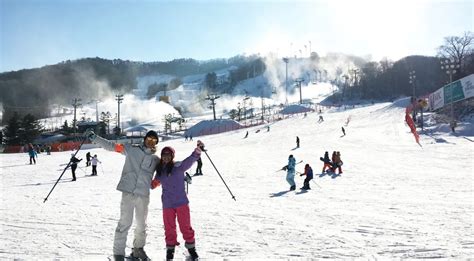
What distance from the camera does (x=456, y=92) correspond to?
34656 mm

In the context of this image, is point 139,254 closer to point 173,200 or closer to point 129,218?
point 129,218

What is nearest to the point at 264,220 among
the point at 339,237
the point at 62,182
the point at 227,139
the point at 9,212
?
the point at 339,237

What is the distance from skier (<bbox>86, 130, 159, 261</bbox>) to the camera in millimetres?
4926

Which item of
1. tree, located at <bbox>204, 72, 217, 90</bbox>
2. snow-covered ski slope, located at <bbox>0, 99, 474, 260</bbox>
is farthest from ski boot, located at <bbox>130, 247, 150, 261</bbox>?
tree, located at <bbox>204, 72, 217, 90</bbox>

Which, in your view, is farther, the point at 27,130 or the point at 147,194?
the point at 27,130

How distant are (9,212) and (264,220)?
5979mm

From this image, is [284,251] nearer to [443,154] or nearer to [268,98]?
[443,154]

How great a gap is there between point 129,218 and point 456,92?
36.5m

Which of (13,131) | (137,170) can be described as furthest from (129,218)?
(13,131)

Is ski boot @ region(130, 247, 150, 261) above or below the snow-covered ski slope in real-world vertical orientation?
above

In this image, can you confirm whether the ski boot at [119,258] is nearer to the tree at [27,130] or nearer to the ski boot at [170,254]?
the ski boot at [170,254]

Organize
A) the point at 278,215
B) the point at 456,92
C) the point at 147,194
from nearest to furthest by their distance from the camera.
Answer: the point at 147,194
the point at 278,215
the point at 456,92

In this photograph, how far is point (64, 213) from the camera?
8.77 metres

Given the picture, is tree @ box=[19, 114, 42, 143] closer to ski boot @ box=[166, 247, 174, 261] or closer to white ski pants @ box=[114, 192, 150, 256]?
white ski pants @ box=[114, 192, 150, 256]
